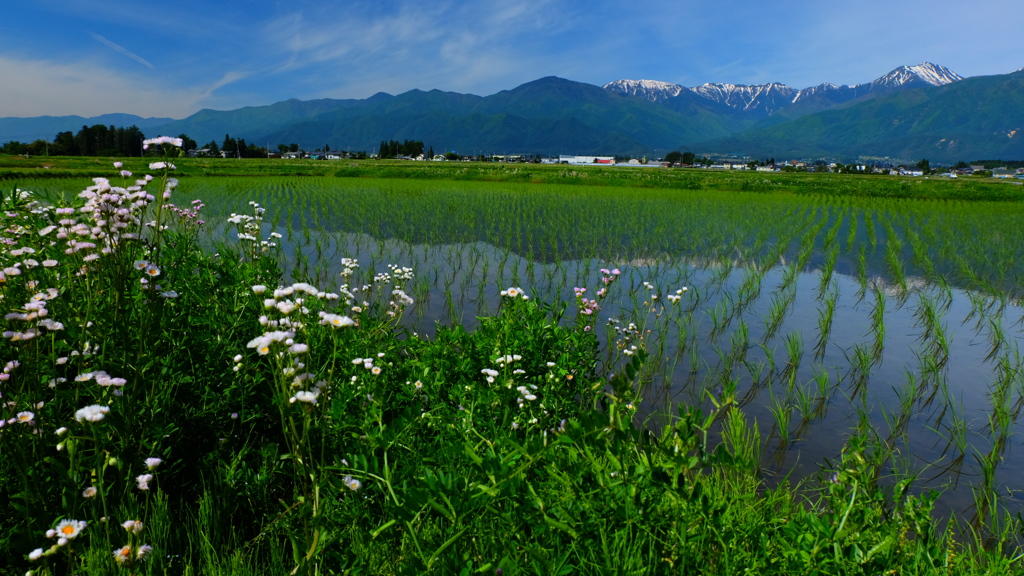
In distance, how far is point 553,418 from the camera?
9.85ft

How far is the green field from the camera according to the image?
177 cm

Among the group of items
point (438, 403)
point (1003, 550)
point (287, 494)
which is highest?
point (438, 403)

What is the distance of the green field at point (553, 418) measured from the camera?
1.77m

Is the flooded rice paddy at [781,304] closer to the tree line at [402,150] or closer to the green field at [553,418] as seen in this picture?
the green field at [553,418]

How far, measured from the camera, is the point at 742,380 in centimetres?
484

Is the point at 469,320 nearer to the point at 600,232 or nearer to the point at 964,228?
the point at 600,232

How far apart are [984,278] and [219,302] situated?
38.0 feet

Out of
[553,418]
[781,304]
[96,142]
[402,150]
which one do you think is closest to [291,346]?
[553,418]

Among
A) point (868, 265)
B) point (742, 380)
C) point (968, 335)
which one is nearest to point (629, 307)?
point (742, 380)

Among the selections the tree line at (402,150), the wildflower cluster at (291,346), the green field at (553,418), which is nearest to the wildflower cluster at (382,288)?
the green field at (553,418)

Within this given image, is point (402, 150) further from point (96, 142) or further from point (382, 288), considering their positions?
point (382, 288)

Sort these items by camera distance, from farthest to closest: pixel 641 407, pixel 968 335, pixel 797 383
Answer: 1. pixel 968 335
2. pixel 797 383
3. pixel 641 407

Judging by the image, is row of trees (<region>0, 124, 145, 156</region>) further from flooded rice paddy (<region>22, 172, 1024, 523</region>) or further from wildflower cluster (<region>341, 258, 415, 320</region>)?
wildflower cluster (<region>341, 258, 415, 320</region>)

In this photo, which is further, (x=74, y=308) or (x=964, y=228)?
(x=964, y=228)
